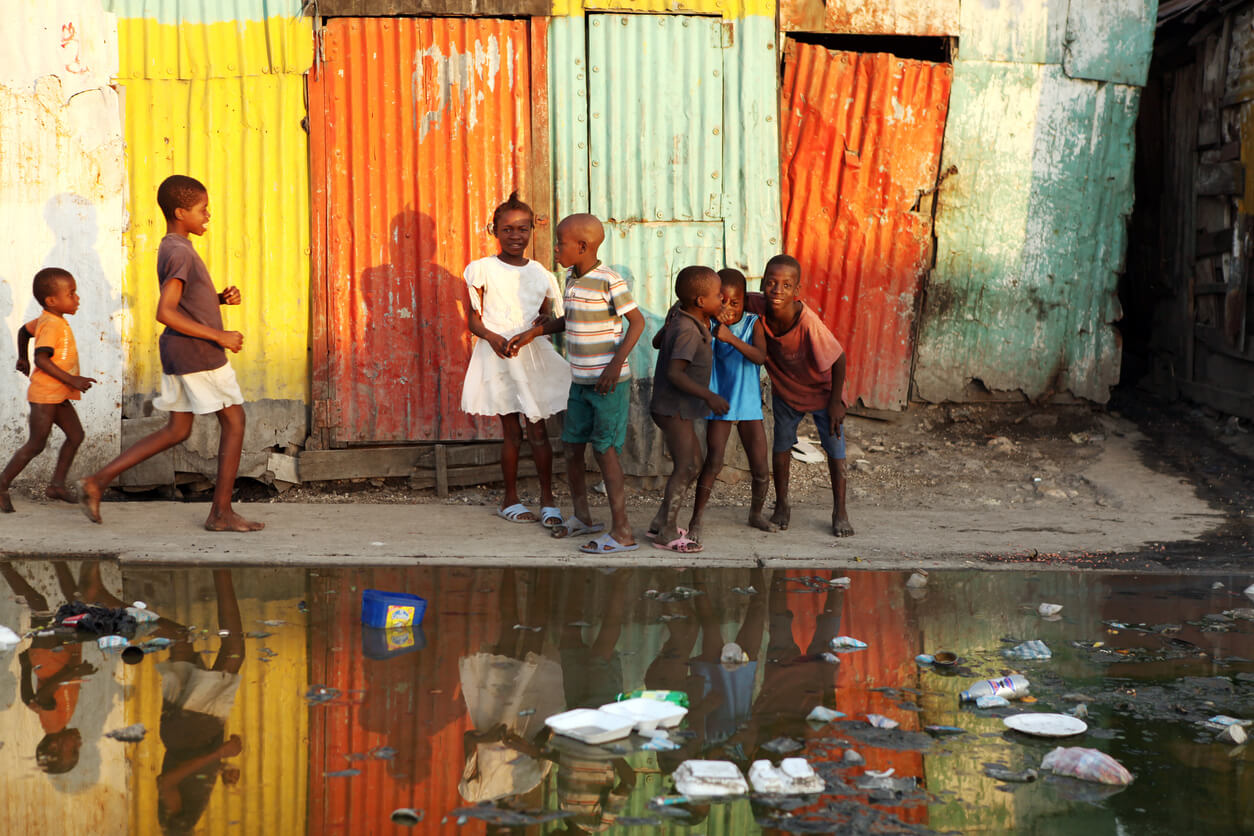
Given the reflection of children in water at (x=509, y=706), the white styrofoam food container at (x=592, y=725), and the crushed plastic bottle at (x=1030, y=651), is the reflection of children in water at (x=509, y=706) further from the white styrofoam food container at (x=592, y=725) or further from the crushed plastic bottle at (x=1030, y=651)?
the crushed plastic bottle at (x=1030, y=651)

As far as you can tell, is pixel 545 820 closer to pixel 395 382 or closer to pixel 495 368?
pixel 495 368

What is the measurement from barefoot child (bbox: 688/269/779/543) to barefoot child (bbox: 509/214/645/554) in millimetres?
406

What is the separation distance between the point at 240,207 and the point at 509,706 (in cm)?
430

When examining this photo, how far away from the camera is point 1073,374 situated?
26.1 ft

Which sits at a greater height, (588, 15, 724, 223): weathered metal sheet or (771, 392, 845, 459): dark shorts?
(588, 15, 724, 223): weathered metal sheet

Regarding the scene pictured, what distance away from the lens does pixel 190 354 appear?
556cm

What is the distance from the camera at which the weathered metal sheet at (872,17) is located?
7.32 metres

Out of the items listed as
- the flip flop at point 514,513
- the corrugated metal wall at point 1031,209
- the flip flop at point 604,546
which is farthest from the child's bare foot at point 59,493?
the corrugated metal wall at point 1031,209

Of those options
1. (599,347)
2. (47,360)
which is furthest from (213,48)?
(599,347)

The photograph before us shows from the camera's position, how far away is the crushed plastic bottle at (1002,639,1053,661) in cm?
398

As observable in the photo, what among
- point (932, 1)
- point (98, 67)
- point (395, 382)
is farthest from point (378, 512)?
point (932, 1)

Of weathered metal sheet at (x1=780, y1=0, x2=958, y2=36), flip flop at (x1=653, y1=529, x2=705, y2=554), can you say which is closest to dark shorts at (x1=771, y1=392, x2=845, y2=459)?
flip flop at (x1=653, y1=529, x2=705, y2=554)

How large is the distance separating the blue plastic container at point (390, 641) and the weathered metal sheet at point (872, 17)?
4.76 m

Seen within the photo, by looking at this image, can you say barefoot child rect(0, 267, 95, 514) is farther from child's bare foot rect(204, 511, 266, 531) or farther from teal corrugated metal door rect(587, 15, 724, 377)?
teal corrugated metal door rect(587, 15, 724, 377)
